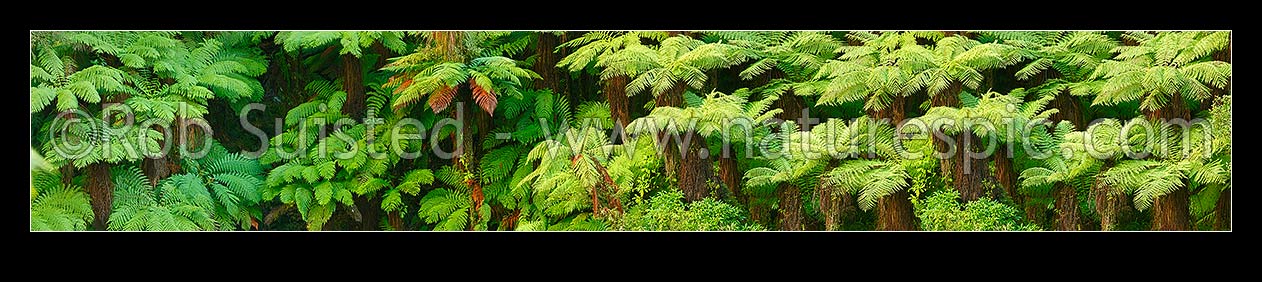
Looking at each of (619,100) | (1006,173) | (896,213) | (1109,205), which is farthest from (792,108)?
(1109,205)

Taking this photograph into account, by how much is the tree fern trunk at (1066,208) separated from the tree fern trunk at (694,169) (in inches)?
65.1

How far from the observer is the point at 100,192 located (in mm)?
6352

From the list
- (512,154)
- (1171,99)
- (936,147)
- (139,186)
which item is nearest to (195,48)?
(139,186)

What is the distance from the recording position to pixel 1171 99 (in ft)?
19.9

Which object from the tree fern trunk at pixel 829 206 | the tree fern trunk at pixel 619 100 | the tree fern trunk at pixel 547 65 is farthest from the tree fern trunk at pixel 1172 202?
the tree fern trunk at pixel 547 65

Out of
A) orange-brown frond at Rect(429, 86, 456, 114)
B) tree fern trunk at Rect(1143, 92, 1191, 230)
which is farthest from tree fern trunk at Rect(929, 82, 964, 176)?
orange-brown frond at Rect(429, 86, 456, 114)

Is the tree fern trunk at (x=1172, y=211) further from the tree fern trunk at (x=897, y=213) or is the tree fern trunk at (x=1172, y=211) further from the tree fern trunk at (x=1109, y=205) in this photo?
the tree fern trunk at (x=897, y=213)

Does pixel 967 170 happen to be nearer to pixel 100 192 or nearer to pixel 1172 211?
pixel 1172 211

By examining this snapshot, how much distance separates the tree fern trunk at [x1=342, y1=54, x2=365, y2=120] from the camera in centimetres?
645

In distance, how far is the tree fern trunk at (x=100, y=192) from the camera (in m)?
6.33

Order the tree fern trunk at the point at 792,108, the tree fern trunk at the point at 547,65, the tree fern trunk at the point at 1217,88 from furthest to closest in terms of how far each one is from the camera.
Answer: the tree fern trunk at the point at 547,65 < the tree fern trunk at the point at 792,108 < the tree fern trunk at the point at 1217,88

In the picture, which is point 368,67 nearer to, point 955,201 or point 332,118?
point 332,118

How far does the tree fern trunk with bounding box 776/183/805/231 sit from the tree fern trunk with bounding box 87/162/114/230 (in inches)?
126

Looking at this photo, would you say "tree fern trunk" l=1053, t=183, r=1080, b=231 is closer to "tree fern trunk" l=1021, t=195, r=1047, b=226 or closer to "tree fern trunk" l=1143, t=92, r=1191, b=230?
"tree fern trunk" l=1021, t=195, r=1047, b=226
